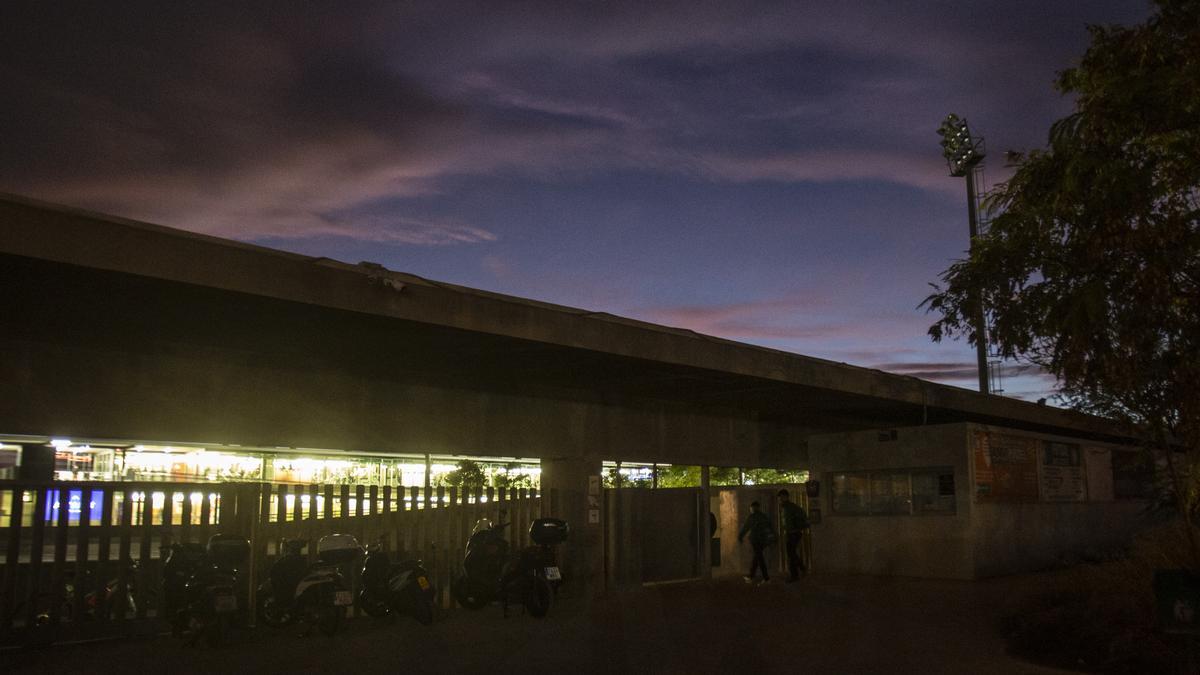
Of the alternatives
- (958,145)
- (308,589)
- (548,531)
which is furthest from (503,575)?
(958,145)

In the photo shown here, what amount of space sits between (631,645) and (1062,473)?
15.5 m

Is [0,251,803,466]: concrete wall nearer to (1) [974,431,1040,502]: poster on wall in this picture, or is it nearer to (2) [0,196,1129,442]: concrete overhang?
(2) [0,196,1129,442]: concrete overhang

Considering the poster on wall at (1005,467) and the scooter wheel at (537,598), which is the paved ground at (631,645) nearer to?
the scooter wheel at (537,598)

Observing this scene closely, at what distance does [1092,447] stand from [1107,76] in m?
15.6

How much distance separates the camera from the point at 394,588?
39.4 ft

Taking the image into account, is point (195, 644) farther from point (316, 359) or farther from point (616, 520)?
point (616, 520)

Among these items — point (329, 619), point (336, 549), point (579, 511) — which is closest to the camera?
point (329, 619)

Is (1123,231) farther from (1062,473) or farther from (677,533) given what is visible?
(1062,473)

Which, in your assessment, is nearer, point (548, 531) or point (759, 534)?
point (548, 531)

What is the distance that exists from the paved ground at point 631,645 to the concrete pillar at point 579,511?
1289mm

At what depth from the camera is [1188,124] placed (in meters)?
10.3

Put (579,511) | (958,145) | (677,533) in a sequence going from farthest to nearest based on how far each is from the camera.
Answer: (958,145)
(677,533)
(579,511)

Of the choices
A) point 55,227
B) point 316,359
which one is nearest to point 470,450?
point 316,359

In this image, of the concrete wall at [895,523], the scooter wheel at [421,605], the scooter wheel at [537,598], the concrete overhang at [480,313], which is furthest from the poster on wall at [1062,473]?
the scooter wheel at [421,605]
